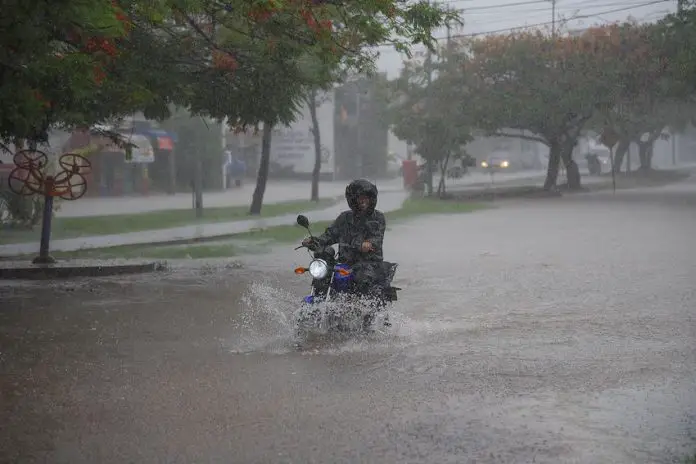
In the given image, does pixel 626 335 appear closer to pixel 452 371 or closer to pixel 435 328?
pixel 435 328

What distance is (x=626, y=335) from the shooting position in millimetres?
10039

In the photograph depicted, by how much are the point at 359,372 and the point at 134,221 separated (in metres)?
20.5

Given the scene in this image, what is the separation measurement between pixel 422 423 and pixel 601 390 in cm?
167

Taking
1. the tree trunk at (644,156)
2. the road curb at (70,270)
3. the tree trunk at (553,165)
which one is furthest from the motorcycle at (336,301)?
the tree trunk at (644,156)

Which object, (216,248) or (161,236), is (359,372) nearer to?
(216,248)

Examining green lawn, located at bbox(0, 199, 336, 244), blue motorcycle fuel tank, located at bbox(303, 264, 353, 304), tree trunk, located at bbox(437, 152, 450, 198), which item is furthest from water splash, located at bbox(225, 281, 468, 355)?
tree trunk, located at bbox(437, 152, 450, 198)

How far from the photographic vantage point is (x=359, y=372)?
323 inches

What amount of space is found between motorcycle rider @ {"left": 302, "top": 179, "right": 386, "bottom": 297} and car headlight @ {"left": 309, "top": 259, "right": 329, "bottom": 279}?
297 millimetres

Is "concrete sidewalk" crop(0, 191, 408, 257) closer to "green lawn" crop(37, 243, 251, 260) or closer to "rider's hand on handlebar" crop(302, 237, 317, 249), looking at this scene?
"green lawn" crop(37, 243, 251, 260)

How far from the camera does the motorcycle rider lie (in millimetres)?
9570

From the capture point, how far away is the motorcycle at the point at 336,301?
30.8 ft

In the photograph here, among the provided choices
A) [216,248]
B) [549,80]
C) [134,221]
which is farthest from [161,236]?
[549,80]

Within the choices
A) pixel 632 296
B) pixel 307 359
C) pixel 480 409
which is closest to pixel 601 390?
pixel 480 409

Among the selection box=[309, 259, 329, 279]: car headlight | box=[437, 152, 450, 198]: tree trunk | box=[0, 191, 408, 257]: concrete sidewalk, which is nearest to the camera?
box=[309, 259, 329, 279]: car headlight
